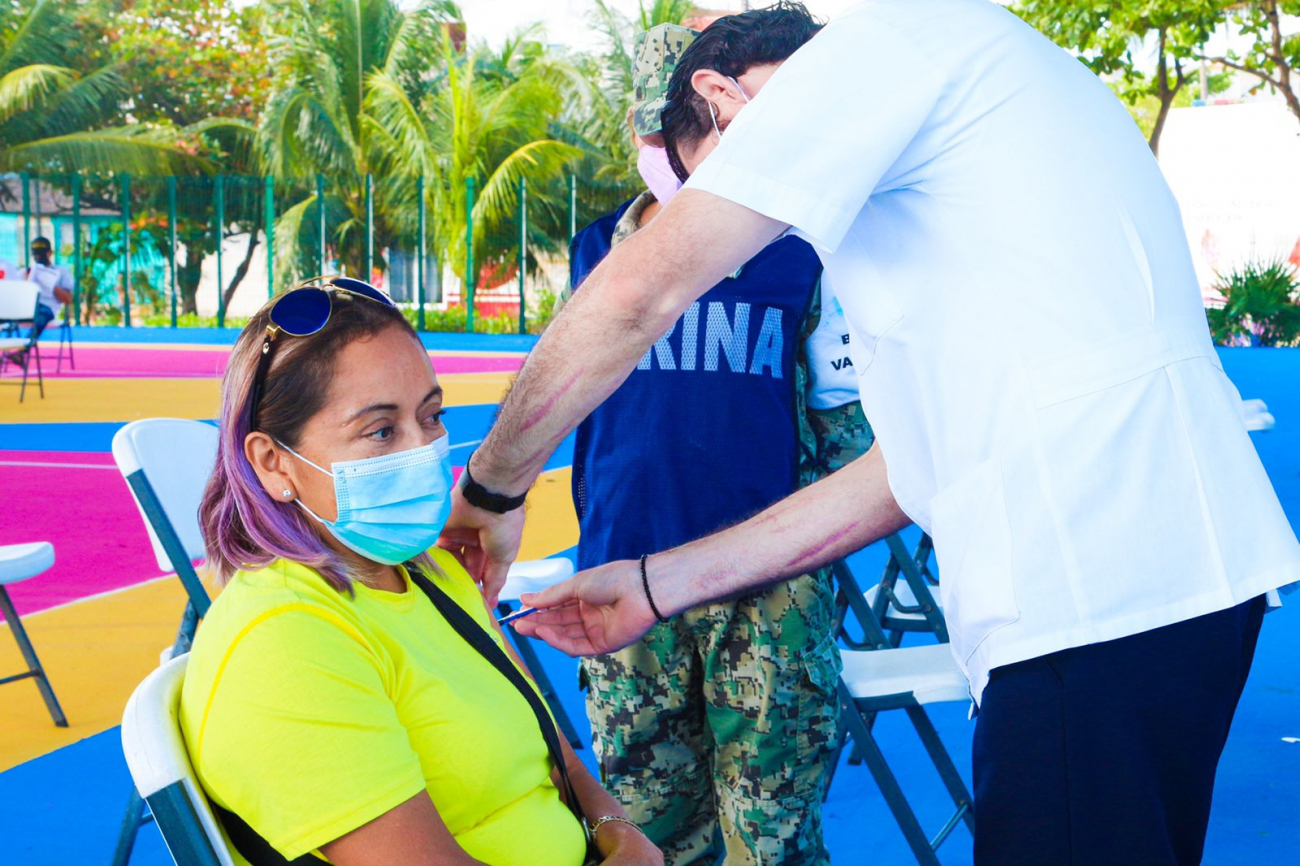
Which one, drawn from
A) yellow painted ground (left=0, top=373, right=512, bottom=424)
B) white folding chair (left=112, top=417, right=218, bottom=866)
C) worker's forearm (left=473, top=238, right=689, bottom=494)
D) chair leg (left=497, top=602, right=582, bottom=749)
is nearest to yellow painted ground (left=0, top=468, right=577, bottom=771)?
white folding chair (left=112, top=417, right=218, bottom=866)

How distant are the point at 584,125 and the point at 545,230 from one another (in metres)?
3.64

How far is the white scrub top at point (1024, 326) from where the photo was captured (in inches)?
57.2

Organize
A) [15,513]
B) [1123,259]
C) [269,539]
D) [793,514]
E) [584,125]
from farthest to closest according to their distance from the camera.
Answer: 1. [584,125]
2. [15,513]
3. [793,514]
4. [269,539]
5. [1123,259]

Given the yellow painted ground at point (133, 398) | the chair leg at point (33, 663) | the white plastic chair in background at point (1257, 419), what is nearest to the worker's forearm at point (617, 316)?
the chair leg at point (33, 663)

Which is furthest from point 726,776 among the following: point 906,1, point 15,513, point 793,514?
point 15,513

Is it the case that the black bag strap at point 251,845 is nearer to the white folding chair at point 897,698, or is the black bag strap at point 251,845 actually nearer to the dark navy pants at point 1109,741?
the dark navy pants at point 1109,741

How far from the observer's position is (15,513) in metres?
7.42

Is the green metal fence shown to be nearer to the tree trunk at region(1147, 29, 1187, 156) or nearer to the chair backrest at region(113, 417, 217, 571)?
the tree trunk at region(1147, 29, 1187, 156)

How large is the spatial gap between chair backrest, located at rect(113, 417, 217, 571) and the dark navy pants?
2.01 metres

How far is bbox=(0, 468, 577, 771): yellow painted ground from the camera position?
13.5 feet

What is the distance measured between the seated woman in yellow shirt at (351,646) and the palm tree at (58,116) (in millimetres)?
28335

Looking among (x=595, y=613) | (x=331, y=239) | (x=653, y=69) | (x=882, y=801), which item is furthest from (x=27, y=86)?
(x=595, y=613)

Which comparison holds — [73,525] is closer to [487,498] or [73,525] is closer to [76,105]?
[487,498]

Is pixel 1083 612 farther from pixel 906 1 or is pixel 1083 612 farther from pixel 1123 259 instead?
pixel 906 1
